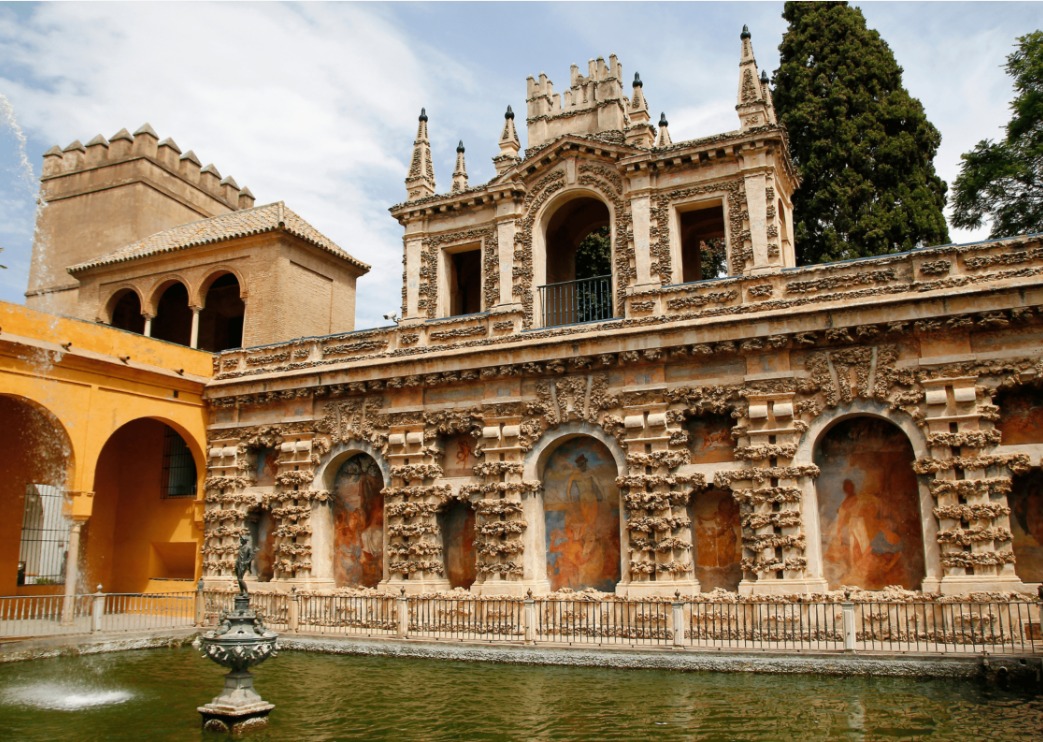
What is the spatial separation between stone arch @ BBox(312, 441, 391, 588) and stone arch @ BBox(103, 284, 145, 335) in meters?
10.9

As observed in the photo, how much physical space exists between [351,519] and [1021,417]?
613 inches

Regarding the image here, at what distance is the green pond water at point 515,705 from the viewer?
10570mm

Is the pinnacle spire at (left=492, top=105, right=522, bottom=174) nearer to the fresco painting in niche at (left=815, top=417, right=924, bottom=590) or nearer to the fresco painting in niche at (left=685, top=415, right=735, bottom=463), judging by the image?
the fresco painting in niche at (left=685, top=415, right=735, bottom=463)

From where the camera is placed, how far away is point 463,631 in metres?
17.8

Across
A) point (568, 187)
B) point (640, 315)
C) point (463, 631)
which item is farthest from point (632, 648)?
point (568, 187)

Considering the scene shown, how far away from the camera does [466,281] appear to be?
82.7 feet

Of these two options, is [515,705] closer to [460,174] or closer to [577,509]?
[577,509]

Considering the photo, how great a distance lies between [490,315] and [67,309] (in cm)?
2146

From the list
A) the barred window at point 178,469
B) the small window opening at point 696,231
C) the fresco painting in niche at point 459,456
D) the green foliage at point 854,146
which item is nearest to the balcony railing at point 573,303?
the small window opening at point 696,231

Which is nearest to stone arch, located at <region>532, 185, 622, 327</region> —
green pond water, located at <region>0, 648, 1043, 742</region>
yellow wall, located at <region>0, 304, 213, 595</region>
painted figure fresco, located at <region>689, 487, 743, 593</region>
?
painted figure fresco, located at <region>689, 487, 743, 593</region>

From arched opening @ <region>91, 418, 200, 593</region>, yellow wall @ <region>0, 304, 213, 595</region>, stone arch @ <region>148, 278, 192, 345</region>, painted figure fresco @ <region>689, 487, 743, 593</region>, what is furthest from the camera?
stone arch @ <region>148, 278, 192, 345</region>

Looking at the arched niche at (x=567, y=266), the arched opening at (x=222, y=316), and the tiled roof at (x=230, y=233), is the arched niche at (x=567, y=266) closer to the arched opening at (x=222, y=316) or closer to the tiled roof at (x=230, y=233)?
the tiled roof at (x=230, y=233)

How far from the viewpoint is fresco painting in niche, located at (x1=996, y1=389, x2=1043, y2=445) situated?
52.5ft

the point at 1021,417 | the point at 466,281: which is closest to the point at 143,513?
the point at 466,281
